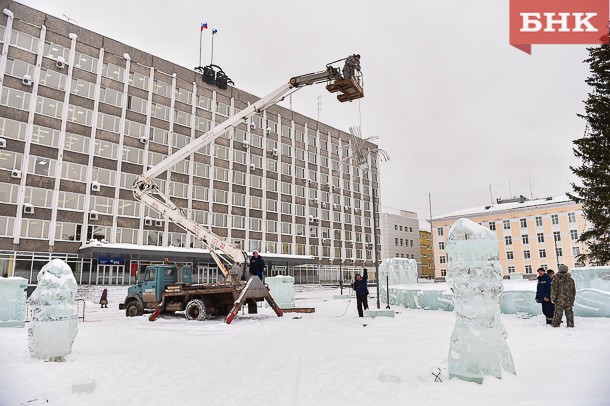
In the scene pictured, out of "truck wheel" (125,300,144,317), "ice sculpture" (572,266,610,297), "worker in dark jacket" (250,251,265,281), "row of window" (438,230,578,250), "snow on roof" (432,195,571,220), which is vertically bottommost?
"truck wheel" (125,300,144,317)

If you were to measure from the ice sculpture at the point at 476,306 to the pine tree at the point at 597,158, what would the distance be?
49.2ft

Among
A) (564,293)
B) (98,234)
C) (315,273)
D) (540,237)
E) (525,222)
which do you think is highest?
(525,222)

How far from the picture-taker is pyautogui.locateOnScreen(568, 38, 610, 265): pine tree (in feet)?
57.9

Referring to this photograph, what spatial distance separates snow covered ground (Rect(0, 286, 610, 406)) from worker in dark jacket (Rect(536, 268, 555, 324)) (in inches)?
16.8

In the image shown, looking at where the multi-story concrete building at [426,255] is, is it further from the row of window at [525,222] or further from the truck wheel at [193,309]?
the truck wheel at [193,309]

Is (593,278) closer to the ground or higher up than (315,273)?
higher up

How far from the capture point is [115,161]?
36.6 meters

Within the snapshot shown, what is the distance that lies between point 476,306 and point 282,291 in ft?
51.5

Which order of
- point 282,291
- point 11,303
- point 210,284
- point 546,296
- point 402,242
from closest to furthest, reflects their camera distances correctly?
point 546,296 → point 11,303 → point 210,284 → point 282,291 → point 402,242

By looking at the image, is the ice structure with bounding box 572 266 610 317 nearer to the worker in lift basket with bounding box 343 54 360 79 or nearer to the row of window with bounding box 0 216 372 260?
the worker in lift basket with bounding box 343 54 360 79

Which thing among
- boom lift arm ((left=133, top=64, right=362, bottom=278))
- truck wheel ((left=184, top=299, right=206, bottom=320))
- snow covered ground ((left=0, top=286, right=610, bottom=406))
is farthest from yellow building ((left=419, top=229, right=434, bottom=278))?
snow covered ground ((left=0, top=286, right=610, bottom=406))

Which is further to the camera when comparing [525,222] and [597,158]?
[525,222]

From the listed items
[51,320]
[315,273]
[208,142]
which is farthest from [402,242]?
[51,320]

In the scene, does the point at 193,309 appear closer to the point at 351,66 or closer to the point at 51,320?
the point at 51,320
